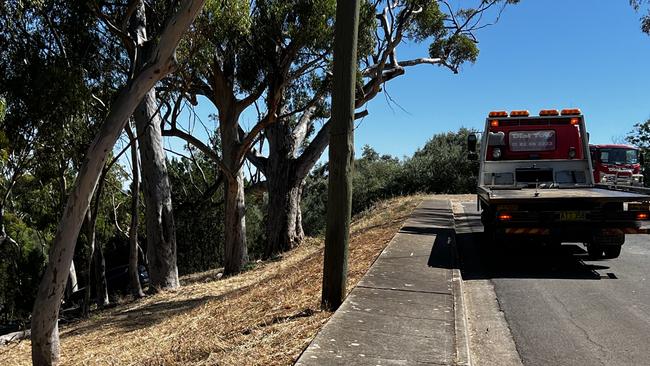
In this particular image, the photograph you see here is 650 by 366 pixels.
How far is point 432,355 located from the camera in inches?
166

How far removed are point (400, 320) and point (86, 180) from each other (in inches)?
169

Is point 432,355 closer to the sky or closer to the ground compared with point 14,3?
closer to the ground

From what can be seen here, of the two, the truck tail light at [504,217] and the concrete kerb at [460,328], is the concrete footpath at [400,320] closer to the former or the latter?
the concrete kerb at [460,328]

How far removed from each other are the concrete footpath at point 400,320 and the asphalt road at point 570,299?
2.16 ft

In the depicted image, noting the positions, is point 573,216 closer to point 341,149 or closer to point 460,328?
point 460,328

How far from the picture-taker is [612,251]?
9.16 meters

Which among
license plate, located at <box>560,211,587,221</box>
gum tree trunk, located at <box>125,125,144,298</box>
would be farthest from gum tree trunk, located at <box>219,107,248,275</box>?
license plate, located at <box>560,211,587,221</box>

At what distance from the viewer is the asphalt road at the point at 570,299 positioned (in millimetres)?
4984

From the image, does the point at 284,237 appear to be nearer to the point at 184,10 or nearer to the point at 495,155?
the point at 495,155

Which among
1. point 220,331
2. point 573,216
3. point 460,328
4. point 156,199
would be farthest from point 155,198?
point 460,328

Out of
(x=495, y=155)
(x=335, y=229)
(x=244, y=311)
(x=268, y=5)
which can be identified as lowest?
(x=244, y=311)

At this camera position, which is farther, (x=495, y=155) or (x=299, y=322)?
(x=495, y=155)

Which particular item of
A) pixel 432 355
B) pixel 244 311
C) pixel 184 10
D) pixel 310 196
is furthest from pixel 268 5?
pixel 310 196

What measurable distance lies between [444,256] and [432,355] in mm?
4826
